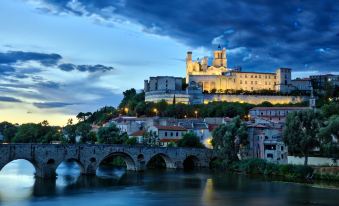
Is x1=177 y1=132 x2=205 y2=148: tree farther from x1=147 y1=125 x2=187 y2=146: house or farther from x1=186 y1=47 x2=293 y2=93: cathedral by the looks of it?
x1=186 y1=47 x2=293 y2=93: cathedral

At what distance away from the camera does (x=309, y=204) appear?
114 feet

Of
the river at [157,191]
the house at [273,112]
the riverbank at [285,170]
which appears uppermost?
the house at [273,112]

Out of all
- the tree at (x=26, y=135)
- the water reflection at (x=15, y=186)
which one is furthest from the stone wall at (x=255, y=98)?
the water reflection at (x=15, y=186)

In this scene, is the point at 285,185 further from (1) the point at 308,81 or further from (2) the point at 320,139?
(1) the point at 308,81

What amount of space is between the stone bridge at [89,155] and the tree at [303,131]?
17412 millimetres

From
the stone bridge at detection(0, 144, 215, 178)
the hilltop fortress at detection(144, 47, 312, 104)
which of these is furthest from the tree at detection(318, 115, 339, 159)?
the hilltop fortress at detection(144, 47, 312, 104)

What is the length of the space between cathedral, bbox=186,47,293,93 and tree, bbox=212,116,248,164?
63.4 m

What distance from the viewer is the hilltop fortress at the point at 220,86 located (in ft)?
401

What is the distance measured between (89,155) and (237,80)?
84594 mm

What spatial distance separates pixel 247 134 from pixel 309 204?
89.9ft

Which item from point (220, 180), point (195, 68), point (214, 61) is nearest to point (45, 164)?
point (220, 180)

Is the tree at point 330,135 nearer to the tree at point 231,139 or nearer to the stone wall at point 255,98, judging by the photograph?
the tree at point 231,139

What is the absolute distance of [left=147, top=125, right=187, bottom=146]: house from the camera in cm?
7853

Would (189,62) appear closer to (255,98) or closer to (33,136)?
(255,98)
